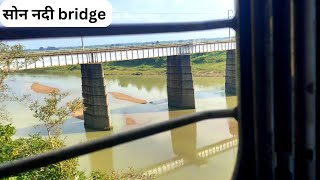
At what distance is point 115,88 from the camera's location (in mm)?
31672

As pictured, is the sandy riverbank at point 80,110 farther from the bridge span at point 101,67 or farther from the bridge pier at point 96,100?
the bridge span at point 101,67

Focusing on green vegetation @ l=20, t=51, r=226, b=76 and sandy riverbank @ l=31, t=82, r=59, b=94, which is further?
green vegetation @ l=20, t=51, r=226, b=76

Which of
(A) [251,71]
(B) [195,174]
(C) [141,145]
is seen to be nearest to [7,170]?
(A) [251,71]

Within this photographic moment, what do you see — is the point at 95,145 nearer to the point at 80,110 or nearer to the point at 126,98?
the point at 80,110

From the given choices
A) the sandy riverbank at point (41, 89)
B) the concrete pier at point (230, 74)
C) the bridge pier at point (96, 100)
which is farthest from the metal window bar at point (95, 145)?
the sandy riverbank at point (41, 89)

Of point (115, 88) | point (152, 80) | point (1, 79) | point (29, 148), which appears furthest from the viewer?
point (152, 80)

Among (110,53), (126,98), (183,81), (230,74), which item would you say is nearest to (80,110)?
(110,53)

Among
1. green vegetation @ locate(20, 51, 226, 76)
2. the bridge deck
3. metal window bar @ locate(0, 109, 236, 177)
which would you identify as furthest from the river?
green vegetation @ locate(20, 51, 226, 76)

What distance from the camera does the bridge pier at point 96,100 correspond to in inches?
690

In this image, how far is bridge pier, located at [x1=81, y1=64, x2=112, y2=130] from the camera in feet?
57.5

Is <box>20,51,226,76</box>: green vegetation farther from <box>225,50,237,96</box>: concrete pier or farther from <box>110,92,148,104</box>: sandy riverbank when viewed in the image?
<box>110,92,148,104</box>: sandy riverbank

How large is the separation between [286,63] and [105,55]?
17714mm

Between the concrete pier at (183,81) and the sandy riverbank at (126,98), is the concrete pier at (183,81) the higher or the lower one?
the higher one

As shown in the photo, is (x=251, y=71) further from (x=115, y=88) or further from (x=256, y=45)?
(x=115, y=88)
